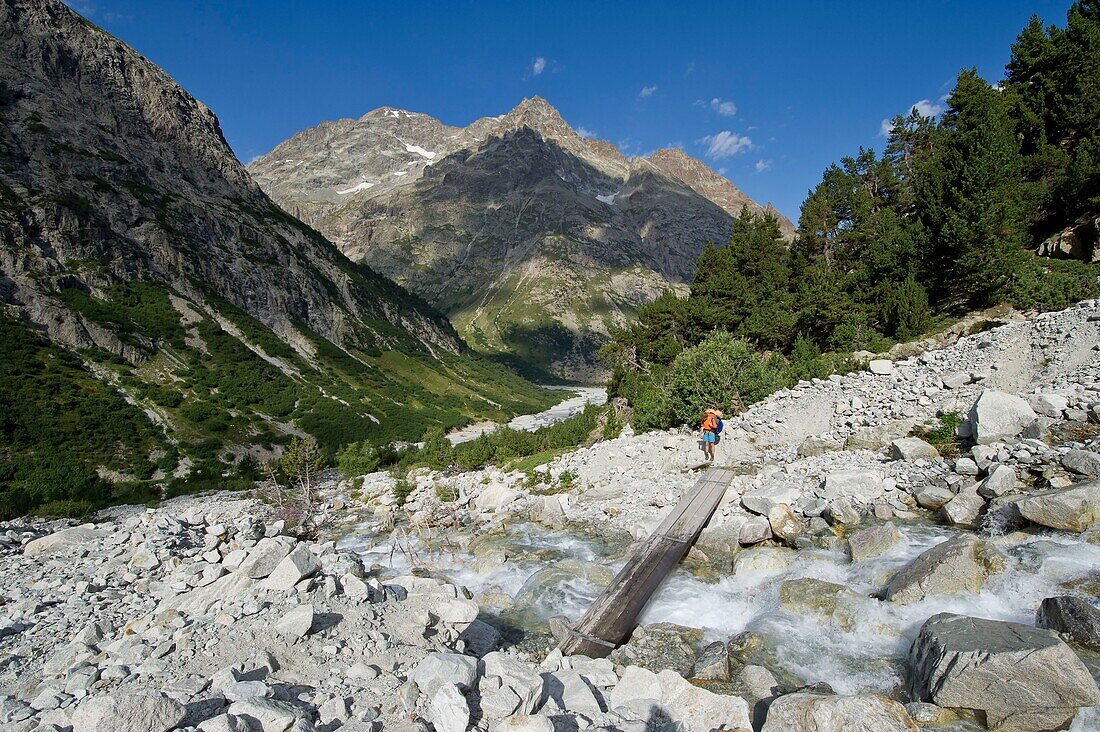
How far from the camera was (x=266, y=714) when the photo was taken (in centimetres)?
655

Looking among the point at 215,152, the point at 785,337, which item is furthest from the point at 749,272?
the point at 215,152

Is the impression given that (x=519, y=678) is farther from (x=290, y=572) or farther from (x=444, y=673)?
(x=290, y=572)

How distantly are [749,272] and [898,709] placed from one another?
138 ft

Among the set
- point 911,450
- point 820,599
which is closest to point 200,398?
point 820,599

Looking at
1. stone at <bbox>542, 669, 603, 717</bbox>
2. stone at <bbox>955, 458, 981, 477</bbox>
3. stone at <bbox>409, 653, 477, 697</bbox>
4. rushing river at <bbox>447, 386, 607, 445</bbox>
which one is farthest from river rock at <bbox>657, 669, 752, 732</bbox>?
rushing river at <bbox>447, 386, 607, 445</bbox>

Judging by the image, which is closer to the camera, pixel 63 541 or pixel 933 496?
pixel 933 496

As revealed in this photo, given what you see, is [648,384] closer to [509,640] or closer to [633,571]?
[633,571]

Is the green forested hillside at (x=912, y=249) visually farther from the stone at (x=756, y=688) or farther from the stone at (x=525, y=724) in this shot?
the stone at (x=525, y=724)

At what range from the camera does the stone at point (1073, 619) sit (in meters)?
8.30

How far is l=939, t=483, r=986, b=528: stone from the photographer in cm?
1359

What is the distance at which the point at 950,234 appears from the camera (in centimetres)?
2853

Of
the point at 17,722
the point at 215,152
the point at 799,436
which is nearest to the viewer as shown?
the point at 17,722

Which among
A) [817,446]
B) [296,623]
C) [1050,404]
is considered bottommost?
[296,623]

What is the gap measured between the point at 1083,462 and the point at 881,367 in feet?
40.1
